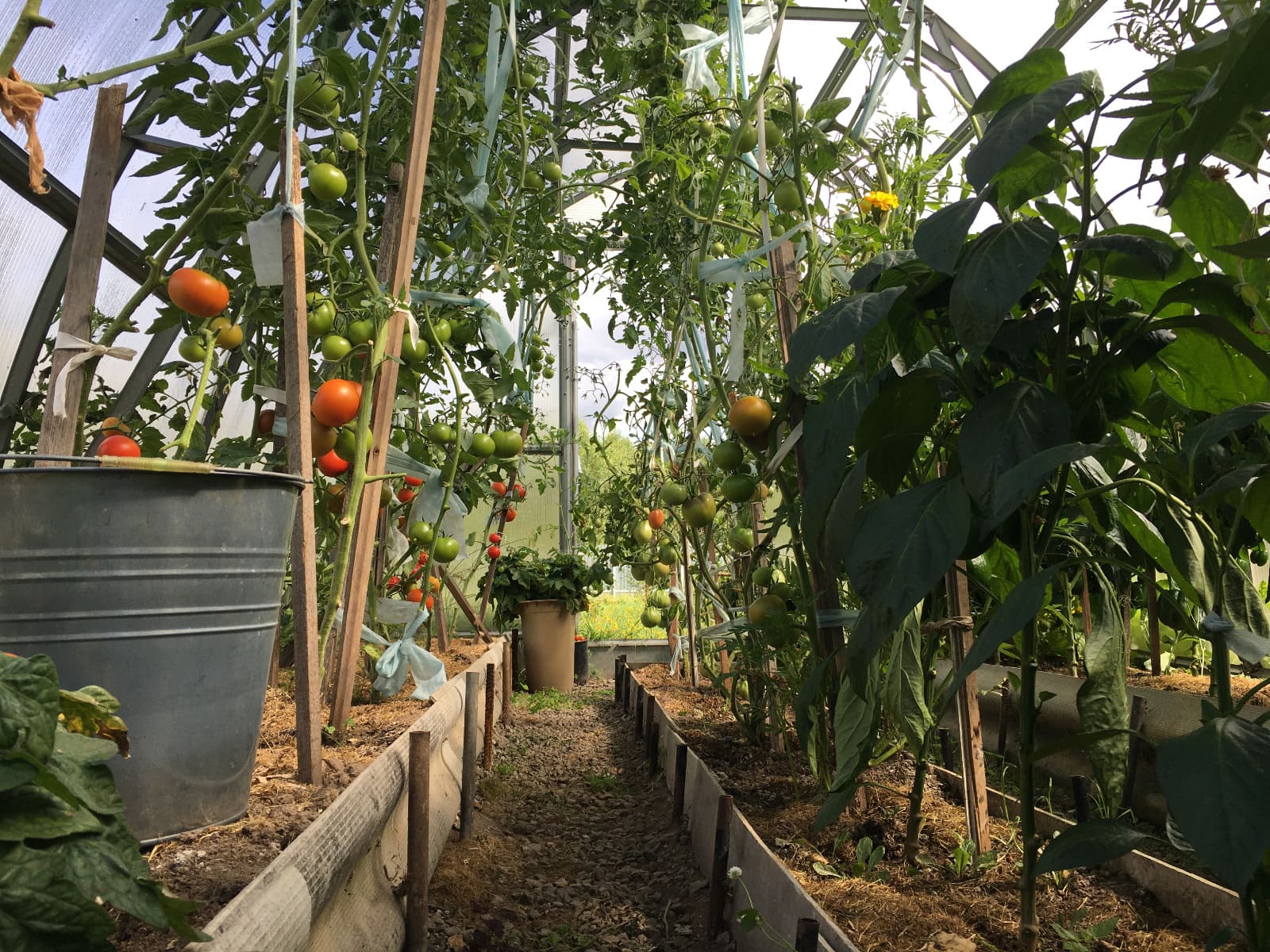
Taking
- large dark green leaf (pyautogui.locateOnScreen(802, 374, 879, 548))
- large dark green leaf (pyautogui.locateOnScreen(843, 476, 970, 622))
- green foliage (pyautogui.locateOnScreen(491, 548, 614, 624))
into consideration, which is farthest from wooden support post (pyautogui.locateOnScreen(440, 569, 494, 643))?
large dark green leaf (pyautogui.locateOnScreen(843, 476, 970, 622))

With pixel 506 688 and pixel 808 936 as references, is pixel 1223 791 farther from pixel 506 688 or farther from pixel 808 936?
pixel 506 688

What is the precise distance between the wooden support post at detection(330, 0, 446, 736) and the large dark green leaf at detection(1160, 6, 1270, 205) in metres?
1.45

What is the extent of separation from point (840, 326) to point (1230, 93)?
0.40 metres

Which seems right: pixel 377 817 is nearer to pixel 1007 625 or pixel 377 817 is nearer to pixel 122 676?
pixel 122 676

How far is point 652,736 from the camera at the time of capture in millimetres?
2920

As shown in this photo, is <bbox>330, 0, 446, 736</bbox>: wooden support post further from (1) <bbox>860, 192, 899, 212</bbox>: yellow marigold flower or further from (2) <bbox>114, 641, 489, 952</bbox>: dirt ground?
(1) <bbox>860, 192, 899, 212</bbox>: yellow marigold flower

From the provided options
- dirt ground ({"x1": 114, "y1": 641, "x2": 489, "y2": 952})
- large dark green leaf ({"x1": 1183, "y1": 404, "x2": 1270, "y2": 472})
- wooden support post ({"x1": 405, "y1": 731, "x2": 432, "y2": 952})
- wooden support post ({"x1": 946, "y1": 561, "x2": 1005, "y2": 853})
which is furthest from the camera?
wooden support post ({"x1": 405, "y1": 731, "x2": 432, "y2": 952})

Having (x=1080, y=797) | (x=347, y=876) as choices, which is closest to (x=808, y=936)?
(x=347, y=876)

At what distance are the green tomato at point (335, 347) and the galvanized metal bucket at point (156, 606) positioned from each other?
1.74ft

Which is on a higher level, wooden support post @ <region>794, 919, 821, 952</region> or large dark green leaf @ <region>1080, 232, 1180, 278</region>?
large dark green leaf @ <region>1080, 232, 1180, 278</region>

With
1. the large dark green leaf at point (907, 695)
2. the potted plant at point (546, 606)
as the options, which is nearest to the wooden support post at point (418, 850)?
the large dark green leaf at point (907, 695)

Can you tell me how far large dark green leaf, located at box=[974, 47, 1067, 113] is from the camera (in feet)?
3.13

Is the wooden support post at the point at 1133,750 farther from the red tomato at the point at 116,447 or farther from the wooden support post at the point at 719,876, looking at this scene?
the red tomato at the point at 116,447

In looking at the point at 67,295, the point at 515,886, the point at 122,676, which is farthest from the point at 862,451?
the point at 515,886
